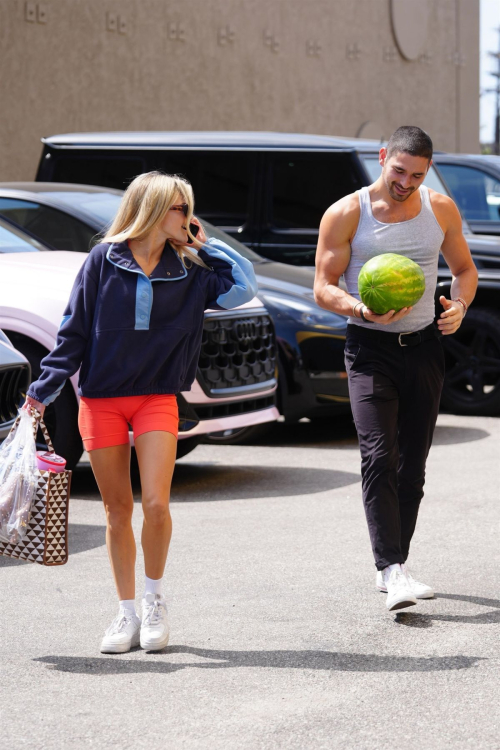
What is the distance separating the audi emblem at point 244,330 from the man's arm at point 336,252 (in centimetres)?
260

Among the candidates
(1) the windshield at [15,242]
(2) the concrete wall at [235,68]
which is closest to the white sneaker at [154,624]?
(1) the windshield at [15,242]

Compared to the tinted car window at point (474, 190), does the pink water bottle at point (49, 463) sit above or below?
below

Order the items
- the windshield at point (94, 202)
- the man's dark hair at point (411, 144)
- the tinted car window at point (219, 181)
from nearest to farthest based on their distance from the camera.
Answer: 1. the man's dark hair at point (411, 144)
2. the windshield at point (94, 202)
3. the tinted car window at point (219, 181)

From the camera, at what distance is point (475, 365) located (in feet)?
33.5

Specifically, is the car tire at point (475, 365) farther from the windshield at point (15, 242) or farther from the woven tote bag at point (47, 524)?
the woven tote bag at point (47, 524)

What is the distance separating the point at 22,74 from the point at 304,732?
48.5ft

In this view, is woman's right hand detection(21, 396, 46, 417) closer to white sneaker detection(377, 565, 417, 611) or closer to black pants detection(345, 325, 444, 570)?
black pants detection(345, 325, 444, 570)

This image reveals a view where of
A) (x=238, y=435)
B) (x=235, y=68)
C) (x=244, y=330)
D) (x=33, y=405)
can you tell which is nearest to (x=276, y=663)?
(x=33, y=405)

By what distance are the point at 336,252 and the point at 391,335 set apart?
0.38m

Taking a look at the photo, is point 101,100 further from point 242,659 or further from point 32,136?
point 242,659

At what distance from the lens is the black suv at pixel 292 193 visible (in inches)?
398

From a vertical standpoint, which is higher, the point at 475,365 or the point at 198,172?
the point at 198,172

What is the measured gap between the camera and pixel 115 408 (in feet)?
14.3

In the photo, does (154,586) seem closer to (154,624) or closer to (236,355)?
(154,624)
